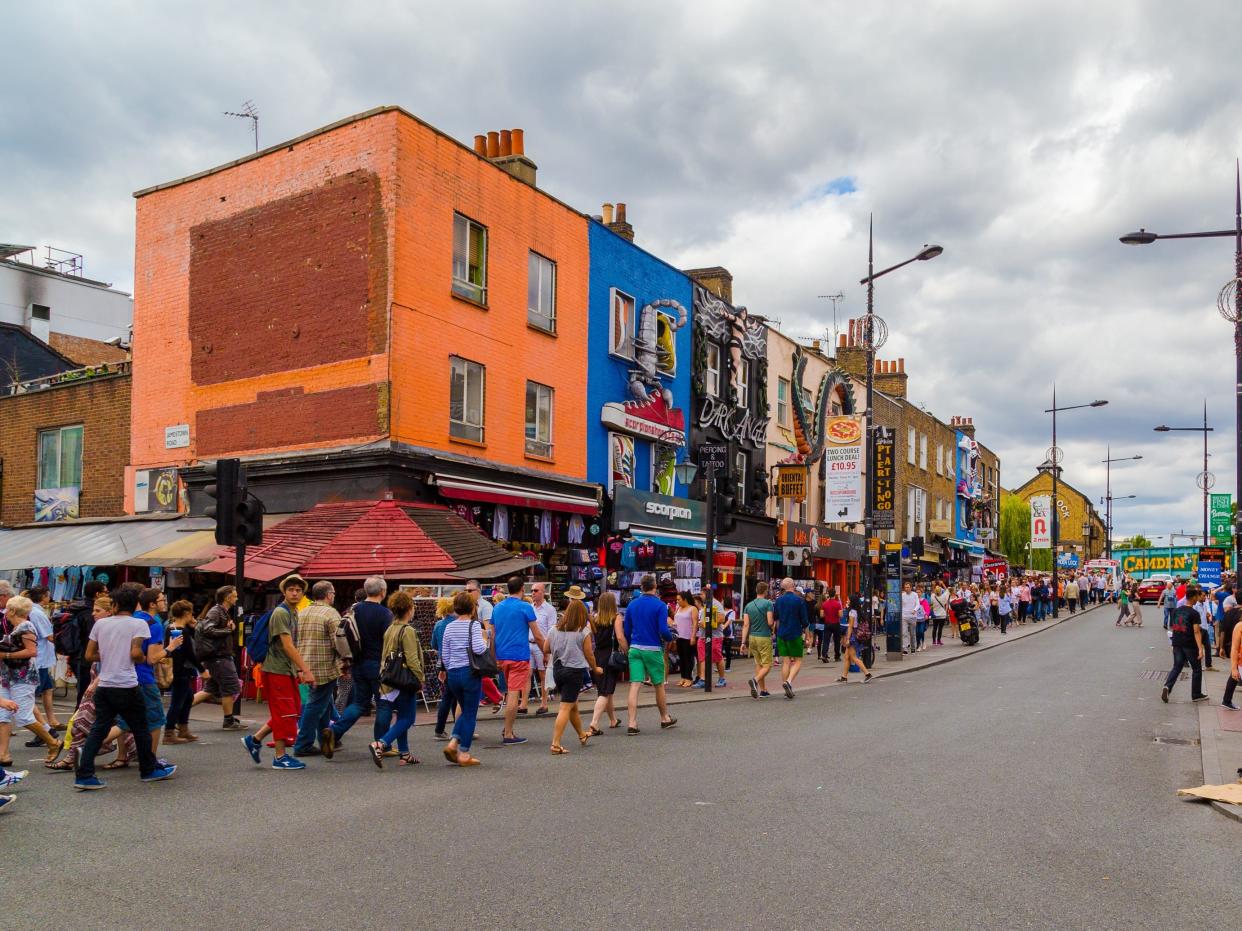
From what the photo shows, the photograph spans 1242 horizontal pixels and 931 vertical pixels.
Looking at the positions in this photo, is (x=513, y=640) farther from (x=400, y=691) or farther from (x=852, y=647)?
(x=852, y=647)

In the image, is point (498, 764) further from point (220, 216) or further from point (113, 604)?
point (220, 216)

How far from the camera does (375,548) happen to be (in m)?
15.9

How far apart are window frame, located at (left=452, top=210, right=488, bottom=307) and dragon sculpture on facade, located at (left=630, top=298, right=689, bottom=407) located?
5.38 meters

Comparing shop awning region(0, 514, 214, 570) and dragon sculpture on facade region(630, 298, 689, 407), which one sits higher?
dragon sculpture on facade region(630, 298, 689, 407)

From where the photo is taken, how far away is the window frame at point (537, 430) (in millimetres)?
21000

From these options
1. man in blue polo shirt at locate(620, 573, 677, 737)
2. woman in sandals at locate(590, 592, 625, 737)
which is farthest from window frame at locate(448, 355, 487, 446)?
woman in sandals at locate(590, 592, 625, 737)

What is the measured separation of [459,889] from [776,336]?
2728 centimetres

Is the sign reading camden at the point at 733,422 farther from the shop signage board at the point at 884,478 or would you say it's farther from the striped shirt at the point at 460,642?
the striped shirt at the point at 460,642

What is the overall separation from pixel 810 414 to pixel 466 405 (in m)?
17.3

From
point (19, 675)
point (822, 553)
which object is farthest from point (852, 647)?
A: point (822, 553)

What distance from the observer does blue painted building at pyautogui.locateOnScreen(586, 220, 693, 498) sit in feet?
76.6

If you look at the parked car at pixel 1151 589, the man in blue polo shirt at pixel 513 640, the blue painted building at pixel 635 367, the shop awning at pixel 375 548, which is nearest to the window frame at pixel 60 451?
the shop awning at pixel 375 548

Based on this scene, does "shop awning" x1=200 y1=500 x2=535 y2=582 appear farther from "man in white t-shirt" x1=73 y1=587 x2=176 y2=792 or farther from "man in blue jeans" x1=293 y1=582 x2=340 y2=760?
"man in white t-shirt" x1=73 y1=587 x2=176 y2=792

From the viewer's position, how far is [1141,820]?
26.0ft
